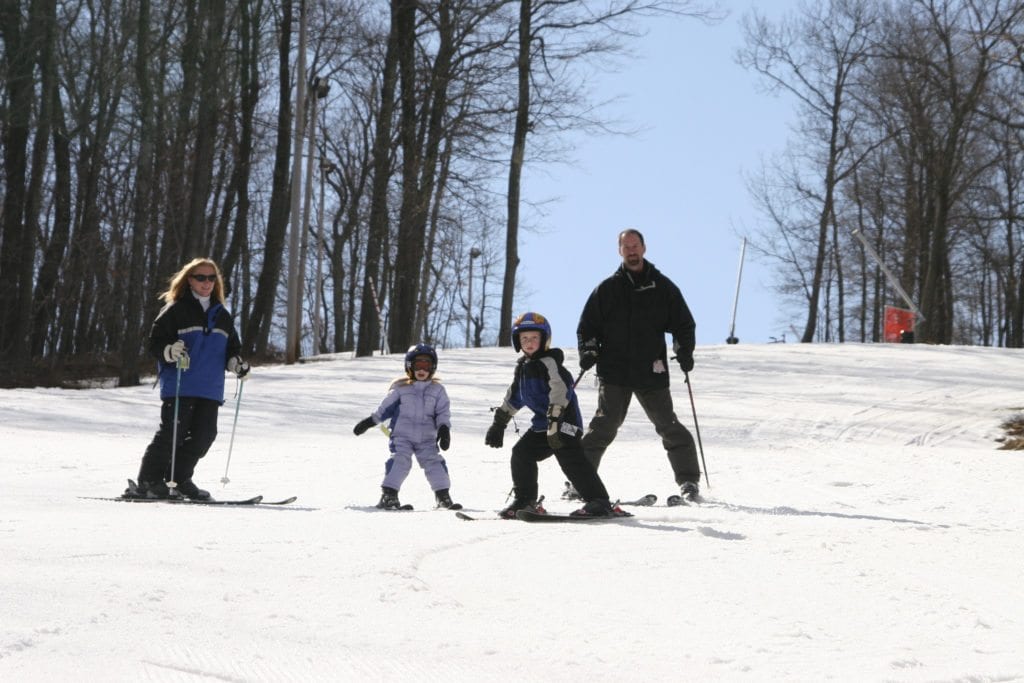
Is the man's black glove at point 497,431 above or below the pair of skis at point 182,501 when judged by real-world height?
above

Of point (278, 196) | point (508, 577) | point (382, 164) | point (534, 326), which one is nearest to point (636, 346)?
point (534, 326)

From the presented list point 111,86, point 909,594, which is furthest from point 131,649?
point 111,86

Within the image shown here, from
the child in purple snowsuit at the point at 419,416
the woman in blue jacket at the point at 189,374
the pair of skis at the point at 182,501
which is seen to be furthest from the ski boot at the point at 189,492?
the child in purple snowsuit at the point at 419,416

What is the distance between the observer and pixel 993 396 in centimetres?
1758

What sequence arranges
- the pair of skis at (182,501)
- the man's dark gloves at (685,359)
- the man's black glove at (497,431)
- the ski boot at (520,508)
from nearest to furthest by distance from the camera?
the ski boot at (520,508), the man's black glove at (497,431), the pair of skis at (182,501), the man's dark gloves at (685,359)

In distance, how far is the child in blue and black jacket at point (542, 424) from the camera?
7438 mm

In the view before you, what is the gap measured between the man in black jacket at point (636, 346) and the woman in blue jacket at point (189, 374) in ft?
7.91

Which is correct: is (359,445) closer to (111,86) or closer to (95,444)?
(95,444)

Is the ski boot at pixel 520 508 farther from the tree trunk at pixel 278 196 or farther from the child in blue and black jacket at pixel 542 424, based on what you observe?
the tree trunk at pixel 278 196

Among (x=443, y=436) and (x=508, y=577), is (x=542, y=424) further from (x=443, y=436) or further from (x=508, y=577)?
(x=508, y=577)

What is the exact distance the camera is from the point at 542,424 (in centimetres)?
767

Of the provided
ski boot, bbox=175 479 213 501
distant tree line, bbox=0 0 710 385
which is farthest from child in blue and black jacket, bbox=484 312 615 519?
distant tree line, bbox=0 0 710 385

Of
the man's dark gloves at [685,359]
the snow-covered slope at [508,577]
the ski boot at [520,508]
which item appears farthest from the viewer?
the man's dark gloves at [685,359]

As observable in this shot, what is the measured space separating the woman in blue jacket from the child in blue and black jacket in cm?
201
